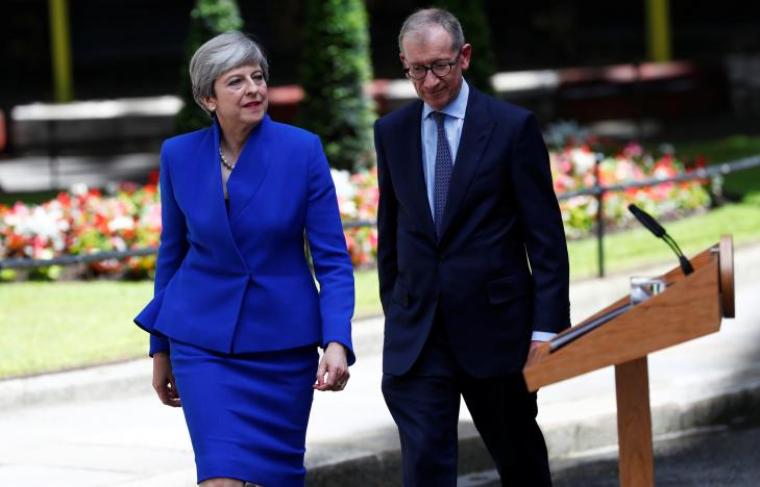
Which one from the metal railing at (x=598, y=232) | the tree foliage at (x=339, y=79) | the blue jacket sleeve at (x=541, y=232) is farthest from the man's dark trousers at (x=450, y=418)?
the tree foliage at (x=339, y=79)

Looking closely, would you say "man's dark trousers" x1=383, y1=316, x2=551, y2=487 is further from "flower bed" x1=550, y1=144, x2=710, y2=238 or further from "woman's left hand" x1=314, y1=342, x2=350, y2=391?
"flower bed" x1=550, y1=144, x2=710, y2=238

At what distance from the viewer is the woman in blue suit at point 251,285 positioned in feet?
17.9

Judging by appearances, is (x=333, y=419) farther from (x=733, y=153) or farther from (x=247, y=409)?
(x=733, y=153)

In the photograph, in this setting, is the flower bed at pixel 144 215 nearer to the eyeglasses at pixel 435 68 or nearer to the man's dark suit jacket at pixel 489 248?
the man's dark suit jacket at pixel 489 248

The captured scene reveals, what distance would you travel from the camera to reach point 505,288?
5766 mm

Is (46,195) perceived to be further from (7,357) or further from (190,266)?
(190,266)

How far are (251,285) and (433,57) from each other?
0.90 meters

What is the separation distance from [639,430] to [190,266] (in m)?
1.52

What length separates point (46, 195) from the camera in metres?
18.8

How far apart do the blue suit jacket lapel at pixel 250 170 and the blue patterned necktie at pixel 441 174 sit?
57cm

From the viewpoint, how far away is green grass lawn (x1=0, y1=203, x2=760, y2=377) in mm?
10422

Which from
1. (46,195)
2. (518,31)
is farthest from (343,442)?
(518,31)

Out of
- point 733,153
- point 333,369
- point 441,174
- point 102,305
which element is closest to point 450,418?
point 333,369

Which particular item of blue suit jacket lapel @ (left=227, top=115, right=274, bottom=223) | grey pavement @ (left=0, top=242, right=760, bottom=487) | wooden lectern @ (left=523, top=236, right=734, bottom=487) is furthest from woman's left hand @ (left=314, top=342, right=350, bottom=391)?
grey pavement @ (left=0, top=242, right=760, bottom=487)
